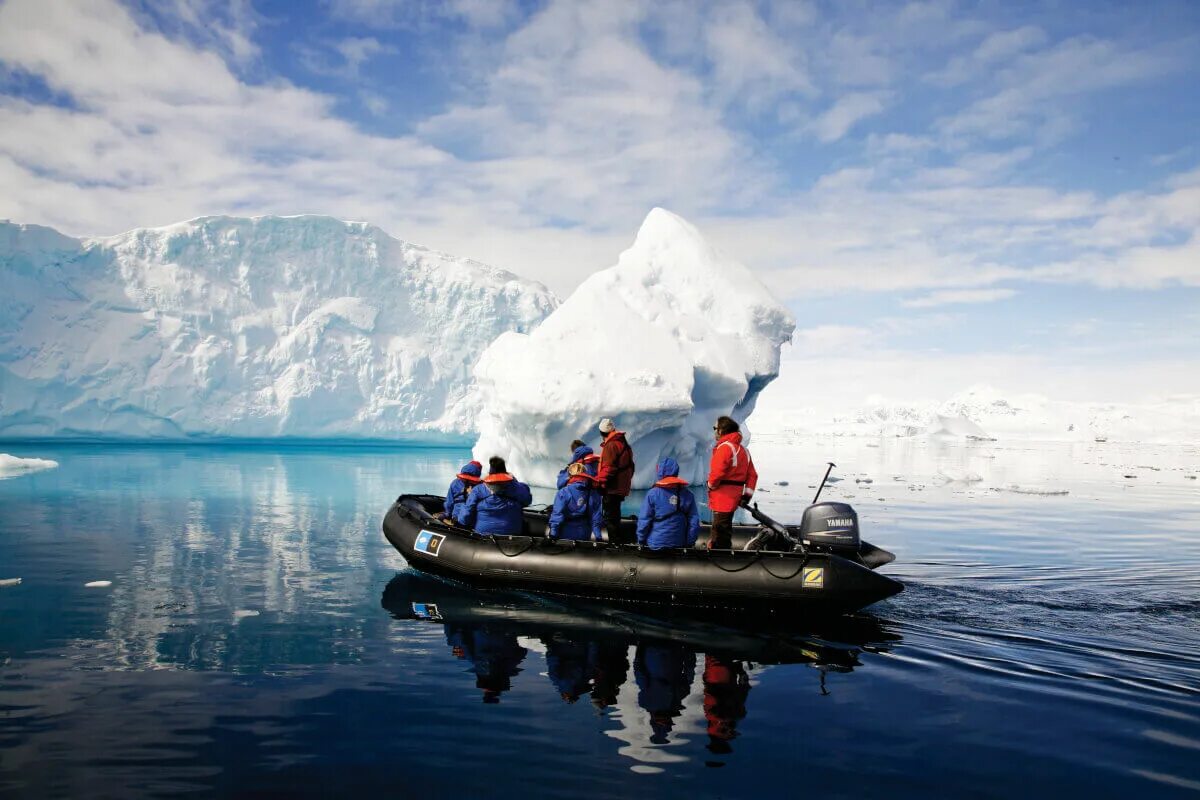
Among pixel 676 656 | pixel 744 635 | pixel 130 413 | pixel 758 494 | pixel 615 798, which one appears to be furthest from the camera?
pixel 130 413

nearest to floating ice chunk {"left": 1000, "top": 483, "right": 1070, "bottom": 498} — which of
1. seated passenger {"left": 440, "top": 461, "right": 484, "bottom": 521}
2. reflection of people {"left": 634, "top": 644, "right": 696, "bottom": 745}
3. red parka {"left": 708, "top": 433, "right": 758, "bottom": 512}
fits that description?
red parka {"left": 708, "top": 433, "right": 758, "bottom": 512}

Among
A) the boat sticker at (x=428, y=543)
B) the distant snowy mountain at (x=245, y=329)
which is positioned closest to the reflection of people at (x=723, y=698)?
the boat sticker at (x=428, y=543)

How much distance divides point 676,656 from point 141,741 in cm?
372

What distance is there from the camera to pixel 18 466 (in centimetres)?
2283

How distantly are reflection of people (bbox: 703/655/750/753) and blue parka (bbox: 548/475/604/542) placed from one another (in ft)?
8.93

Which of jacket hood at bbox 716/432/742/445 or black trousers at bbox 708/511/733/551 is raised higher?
jacket hood at bbox 716/432/742/445

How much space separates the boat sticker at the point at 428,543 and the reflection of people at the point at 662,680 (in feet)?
10.9

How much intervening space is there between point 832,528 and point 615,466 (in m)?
2.41

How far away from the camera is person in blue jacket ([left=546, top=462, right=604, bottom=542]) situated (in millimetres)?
8758

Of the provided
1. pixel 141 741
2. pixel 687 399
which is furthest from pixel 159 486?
pixel 141 741

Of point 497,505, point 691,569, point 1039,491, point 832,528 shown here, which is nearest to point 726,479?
point 691,569

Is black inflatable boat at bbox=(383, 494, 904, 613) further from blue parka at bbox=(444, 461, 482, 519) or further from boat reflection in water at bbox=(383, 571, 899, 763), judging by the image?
blue parka at bbox=(444, 461, 482, 519)

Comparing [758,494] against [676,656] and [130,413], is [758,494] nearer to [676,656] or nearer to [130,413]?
[676,656]

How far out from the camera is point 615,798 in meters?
3.91
